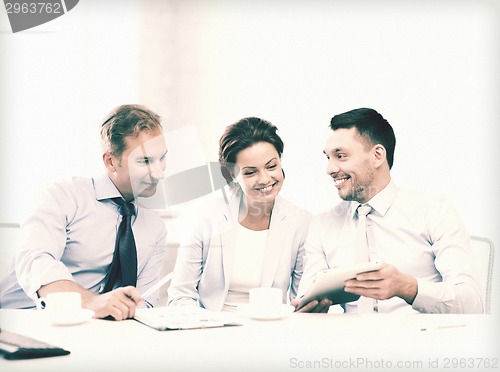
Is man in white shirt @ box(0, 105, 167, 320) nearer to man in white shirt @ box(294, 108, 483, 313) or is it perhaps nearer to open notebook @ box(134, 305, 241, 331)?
open notebook @ box(134, 305, 241, 331)

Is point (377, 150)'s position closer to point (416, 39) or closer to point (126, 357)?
point (416, 39)

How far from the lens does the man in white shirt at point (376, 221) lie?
2.17 metres

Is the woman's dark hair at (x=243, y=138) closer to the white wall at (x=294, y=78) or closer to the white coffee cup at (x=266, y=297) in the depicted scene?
the white wall at (x=294, y=78)

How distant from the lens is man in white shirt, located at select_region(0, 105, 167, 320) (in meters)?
2.15

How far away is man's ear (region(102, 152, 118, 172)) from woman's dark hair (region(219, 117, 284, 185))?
0.42 meters

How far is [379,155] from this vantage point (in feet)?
7.44

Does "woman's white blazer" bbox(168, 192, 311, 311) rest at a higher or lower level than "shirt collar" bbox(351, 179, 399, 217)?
lower

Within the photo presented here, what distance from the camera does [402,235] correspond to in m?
2.24

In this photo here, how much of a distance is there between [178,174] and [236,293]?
20.5 inches

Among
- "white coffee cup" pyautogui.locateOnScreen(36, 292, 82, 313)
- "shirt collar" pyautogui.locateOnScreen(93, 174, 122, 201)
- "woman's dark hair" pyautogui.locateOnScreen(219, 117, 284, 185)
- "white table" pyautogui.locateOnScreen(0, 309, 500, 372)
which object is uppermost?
"woman's dark hair" pyautogui.locateOnScreen(219, 117, 284, 185)

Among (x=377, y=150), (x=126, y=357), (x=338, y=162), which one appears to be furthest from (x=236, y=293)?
(x=126, y=357)

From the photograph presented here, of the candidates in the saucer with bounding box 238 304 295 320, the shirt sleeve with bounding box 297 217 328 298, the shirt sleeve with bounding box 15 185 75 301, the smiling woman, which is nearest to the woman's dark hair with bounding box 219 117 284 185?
the smiling woman

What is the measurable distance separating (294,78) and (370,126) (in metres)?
0.36

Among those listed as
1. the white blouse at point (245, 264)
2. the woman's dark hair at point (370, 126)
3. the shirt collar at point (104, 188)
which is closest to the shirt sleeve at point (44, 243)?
the shirt collar at point (104, 188)
